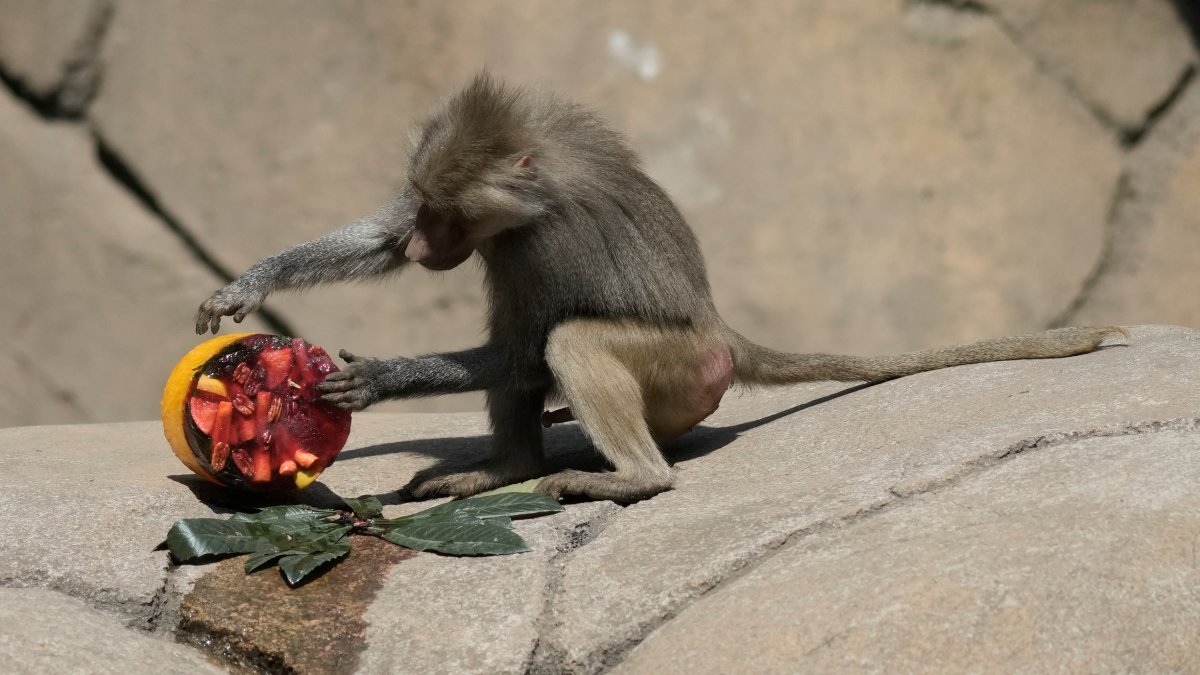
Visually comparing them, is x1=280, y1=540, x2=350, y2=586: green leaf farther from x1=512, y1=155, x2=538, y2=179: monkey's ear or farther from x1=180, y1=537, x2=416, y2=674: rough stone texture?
x1=512, y1=155, x2=538, y2=179: monkey's ear

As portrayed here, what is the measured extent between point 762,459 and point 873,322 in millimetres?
3316

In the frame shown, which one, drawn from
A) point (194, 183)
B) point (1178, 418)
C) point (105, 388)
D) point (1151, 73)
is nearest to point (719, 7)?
point (1151, 73)

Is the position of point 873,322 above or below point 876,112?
below

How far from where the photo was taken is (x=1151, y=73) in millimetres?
6672

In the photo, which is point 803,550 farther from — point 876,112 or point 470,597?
point 876,112

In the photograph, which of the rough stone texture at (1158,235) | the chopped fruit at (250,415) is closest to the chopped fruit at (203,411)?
the chopped fruit at (250,415)

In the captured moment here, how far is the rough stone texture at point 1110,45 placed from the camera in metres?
6.61

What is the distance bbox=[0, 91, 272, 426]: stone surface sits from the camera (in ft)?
22.2

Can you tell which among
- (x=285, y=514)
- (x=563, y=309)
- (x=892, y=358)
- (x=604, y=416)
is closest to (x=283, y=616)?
(x=285, y=514)

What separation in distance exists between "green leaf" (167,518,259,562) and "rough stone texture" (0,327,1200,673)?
0.04 metres

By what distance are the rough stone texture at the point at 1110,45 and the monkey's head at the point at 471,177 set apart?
12.7 ft

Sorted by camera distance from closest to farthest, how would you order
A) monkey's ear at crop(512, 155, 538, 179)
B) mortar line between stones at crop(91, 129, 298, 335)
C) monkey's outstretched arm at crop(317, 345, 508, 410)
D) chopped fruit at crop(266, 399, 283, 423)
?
chopped fruit at crop(266, 399, 283, 423) < monkey's outstretched arm at crop(317, 345, 508, 410) < monkey's ear at crop(512, 155, 538, 179) < mortar line between stones at crop(91, 129, 298, 335)

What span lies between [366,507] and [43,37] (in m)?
4.53

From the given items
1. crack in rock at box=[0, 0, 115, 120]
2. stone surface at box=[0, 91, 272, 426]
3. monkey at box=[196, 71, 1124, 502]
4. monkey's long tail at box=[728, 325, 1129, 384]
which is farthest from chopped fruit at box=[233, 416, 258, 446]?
crack in rock at box=[0, 0, 115, 120]
